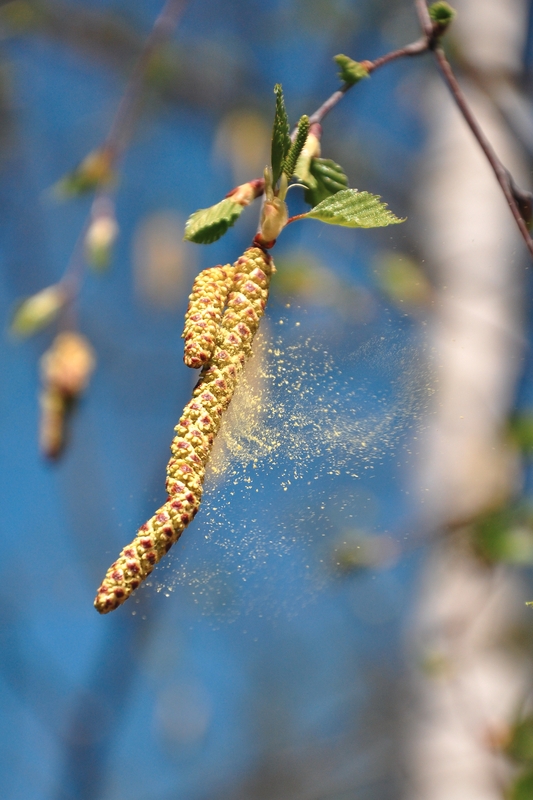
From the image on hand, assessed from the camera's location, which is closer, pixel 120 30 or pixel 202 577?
pixel 202 577

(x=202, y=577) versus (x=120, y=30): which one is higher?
(x=120, y=30)

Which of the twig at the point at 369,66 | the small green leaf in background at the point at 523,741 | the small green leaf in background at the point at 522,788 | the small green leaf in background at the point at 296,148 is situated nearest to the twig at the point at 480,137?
the twig at the point at 369,66

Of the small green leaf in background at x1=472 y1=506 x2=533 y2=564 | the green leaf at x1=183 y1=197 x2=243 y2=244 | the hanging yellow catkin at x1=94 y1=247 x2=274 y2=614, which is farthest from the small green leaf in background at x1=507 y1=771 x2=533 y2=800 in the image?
the green leaf at x1=183 y1=197 x2=243 y2=244

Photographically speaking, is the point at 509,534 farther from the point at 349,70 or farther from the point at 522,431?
the point at 349,70

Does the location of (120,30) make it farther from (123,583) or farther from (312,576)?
(123,583)

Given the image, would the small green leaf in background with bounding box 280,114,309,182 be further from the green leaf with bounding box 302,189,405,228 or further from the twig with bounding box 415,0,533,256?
the twig with bounding box 415,0,533,256

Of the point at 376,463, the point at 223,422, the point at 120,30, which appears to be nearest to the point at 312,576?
the point at 376,463
